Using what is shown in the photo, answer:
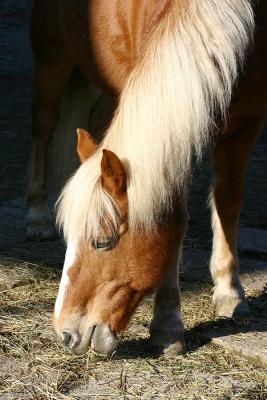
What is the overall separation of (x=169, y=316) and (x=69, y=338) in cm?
51

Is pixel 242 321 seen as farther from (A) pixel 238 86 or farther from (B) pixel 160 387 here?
(A) pixel 238 86

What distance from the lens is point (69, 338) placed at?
10.3 ft

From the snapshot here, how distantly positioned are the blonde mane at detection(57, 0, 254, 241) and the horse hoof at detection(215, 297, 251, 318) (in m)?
0.85

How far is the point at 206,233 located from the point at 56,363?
175 cm

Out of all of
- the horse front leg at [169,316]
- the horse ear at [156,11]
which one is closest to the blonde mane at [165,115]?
the horse ear at [156,11]

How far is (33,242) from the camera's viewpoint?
4742 mm

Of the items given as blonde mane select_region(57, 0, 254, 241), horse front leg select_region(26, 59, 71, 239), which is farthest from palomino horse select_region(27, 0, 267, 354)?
horse front leg select_region(26, 59, 71, 239)

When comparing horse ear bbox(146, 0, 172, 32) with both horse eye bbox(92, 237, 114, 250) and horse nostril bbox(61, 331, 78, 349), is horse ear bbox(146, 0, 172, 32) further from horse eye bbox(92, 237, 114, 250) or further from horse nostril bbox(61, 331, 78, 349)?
horse nostril bbox(61, 331, 78, 349)

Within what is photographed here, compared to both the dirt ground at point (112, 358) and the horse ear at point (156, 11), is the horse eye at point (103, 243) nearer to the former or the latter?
the dirt ground at point (112, 358)

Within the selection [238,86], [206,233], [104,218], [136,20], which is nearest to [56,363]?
[104,218]

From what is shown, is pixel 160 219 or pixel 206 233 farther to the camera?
pixel 206 233

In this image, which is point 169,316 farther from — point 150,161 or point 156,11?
point 156,11

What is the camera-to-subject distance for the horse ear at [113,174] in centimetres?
296

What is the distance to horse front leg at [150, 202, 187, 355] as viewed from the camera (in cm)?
346
